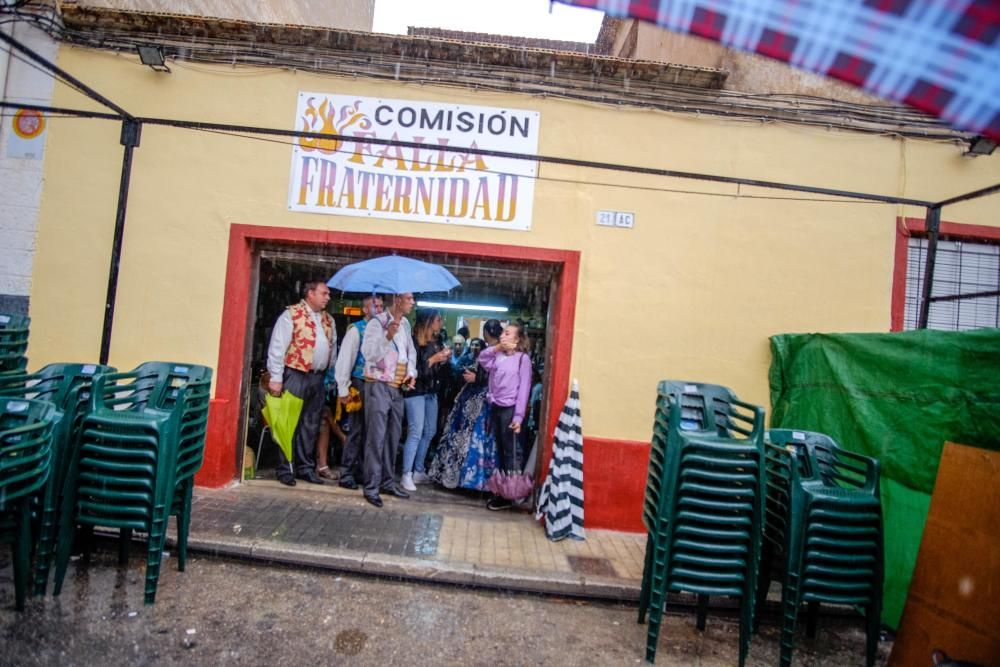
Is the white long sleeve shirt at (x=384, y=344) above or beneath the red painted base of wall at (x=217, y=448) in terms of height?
above

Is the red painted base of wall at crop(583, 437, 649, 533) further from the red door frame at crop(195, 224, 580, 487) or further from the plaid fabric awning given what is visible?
the plaid fabric awning

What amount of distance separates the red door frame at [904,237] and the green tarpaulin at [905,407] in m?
1.58

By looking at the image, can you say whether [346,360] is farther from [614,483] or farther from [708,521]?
[708,521]

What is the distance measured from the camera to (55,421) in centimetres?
327

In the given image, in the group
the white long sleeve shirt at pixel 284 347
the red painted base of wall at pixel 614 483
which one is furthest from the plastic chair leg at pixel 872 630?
the white long sleeve shirt at pixel 284 347

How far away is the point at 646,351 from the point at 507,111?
296 cm

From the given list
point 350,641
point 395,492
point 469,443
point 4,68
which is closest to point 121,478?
point 350,641

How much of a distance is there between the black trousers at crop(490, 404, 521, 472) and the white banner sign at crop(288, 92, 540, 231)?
1.96 meters

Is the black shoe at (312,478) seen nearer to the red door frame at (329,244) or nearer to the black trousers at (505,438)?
the red door frame at (329,244)

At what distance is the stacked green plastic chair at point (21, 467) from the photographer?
2.92 metres

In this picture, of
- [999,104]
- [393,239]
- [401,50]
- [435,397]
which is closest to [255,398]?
[435,397]

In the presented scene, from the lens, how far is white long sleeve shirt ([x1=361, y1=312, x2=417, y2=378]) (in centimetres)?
582

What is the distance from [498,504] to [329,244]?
3.33 meters

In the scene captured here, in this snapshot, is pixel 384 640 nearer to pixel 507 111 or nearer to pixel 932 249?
pixel 507 111
